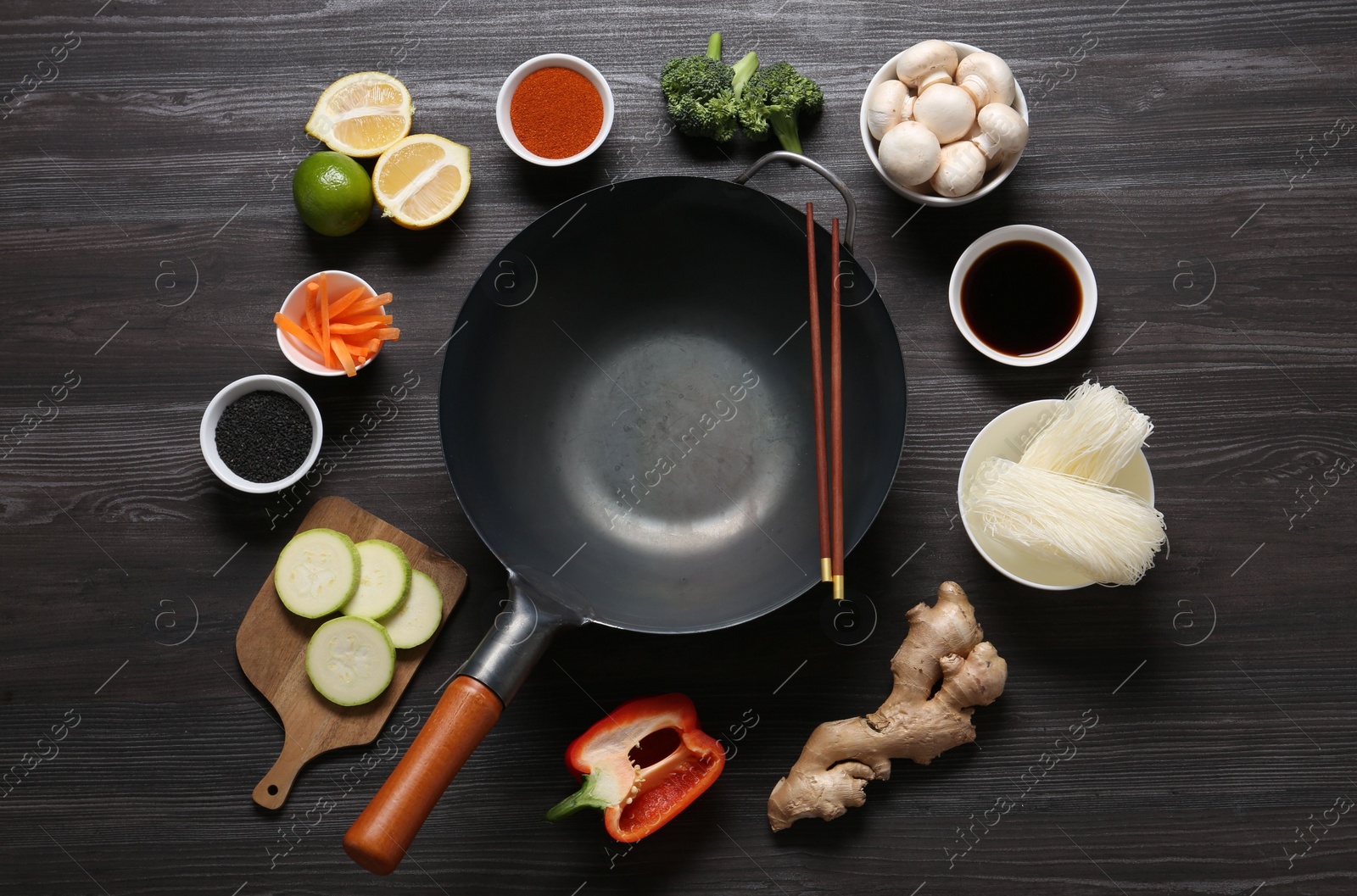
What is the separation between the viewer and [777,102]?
1.56 m

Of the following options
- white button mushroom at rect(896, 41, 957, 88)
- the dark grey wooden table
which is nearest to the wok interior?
the dark grey wooden table

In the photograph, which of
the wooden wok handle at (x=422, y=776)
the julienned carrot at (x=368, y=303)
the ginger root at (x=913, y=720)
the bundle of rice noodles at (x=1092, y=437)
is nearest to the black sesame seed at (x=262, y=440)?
the julienned carrot at (x=368, y=303)

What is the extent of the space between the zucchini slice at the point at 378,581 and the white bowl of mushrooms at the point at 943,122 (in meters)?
1.14

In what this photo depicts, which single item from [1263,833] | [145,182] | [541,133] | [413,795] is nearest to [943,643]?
[1263,833]

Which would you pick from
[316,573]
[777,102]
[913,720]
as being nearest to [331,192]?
[316,573]

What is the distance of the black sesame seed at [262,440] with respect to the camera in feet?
4.98

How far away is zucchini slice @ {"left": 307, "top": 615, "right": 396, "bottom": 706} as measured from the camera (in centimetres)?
149

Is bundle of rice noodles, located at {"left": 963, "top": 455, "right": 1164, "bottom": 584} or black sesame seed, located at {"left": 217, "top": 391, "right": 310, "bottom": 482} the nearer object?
bundle of rice noodles, located at {"left": 963, "top": 455, "right": 1164, "bottom": 584}

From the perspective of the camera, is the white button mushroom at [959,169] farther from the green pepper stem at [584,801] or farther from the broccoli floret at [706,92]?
the green pepper stem at [584,801]

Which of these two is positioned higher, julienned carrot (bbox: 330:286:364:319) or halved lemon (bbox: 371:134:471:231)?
halved lemon (bbox: 371:134:471:231)

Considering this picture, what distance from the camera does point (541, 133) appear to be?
5.19 feet

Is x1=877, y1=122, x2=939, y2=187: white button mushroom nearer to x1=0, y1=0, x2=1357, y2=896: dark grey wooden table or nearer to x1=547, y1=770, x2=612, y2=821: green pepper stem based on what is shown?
x1=0, y1=0, x2=1357, y2=896: dark grey wooden table

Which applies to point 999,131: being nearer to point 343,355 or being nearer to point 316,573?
point 343,355

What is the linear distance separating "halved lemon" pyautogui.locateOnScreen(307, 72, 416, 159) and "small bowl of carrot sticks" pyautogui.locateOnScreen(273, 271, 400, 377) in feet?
0.87
